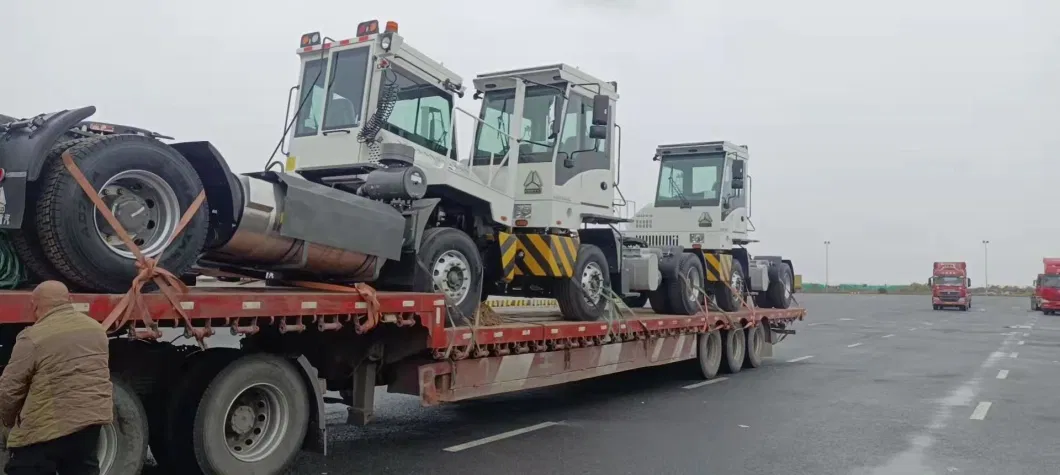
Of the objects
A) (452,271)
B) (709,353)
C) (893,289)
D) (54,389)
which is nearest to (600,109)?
(452,271)

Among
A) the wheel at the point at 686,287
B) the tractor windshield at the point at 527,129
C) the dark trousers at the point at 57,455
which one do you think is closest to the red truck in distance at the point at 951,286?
the wheel at the point at 686,287

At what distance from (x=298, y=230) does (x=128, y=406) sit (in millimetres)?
1795

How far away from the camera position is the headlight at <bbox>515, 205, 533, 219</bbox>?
33.0 feet

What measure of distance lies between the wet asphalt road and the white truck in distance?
1705 millimetres

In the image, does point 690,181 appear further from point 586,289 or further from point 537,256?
point 537,256

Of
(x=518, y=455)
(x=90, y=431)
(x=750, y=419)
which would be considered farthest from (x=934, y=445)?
(x=90, y=431)

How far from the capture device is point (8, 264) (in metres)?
5.01

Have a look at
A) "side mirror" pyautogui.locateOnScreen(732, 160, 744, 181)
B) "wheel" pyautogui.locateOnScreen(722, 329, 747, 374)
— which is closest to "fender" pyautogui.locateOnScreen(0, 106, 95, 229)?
"wheel" pyautogui.locateOnScreen(722, 329, 747, 374)

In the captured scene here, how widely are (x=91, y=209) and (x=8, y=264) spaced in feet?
1.83

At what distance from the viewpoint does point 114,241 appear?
17.4ft

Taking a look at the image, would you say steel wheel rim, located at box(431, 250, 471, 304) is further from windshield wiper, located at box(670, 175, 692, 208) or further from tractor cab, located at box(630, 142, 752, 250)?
windshield wiper, located at box(670, 175, 692, 208)

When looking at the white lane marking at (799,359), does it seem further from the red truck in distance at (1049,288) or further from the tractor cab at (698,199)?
the red truck in distance at (1049,288)

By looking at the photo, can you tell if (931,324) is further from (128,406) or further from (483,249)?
(128,406)

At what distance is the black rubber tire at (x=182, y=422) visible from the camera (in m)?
5.70
